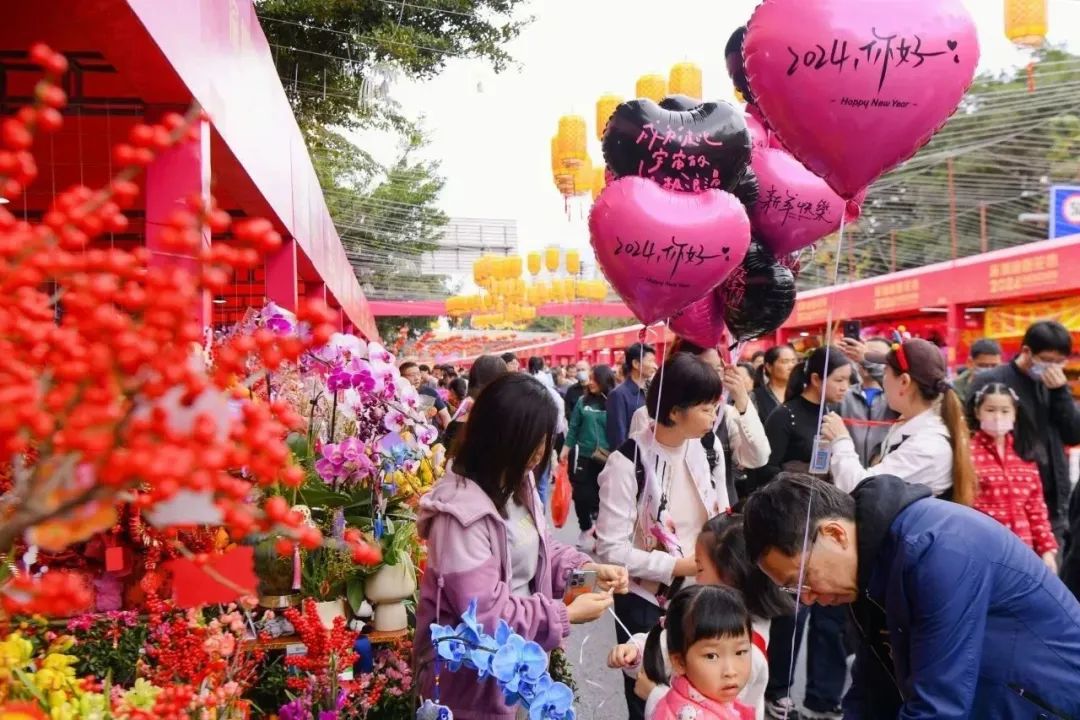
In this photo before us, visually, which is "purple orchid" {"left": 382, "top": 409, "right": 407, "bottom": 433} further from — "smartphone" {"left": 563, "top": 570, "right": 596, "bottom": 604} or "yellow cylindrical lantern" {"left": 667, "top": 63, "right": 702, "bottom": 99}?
"yellow cylindrical lantern" {"left": 667, "top": 63, "right": 702, "bottom": 99}

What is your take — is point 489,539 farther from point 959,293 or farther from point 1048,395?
point 959,293

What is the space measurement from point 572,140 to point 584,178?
0.66 metres

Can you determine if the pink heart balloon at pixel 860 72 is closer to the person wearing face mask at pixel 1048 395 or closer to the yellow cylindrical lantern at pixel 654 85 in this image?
the person wearing face mask at pixel 1048 395

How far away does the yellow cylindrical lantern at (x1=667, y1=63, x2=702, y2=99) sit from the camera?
7.98 m

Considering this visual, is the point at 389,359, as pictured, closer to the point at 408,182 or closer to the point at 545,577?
the point at 545,577

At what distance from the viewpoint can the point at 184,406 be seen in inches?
27.9

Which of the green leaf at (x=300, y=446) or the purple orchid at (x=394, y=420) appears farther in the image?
the green leaf at (x=300, y=446)

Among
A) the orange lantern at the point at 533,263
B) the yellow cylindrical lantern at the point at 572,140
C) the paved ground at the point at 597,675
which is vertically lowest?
the paved ground at the point at 597,675

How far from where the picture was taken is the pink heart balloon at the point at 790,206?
165 inches

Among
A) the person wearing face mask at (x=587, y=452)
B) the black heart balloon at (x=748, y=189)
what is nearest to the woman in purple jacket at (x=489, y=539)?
the black heart balloon at (x=748, y=189)

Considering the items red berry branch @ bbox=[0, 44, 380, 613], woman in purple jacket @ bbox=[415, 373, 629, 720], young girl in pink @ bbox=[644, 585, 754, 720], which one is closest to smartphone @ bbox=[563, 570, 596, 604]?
woman in purple jacket @ bbox=[415, 373, 629, 720]

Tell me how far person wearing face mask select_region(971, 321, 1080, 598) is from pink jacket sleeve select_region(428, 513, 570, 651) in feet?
9.92

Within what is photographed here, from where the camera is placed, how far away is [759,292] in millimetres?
4316

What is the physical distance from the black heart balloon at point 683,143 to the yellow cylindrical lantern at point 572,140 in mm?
6455
